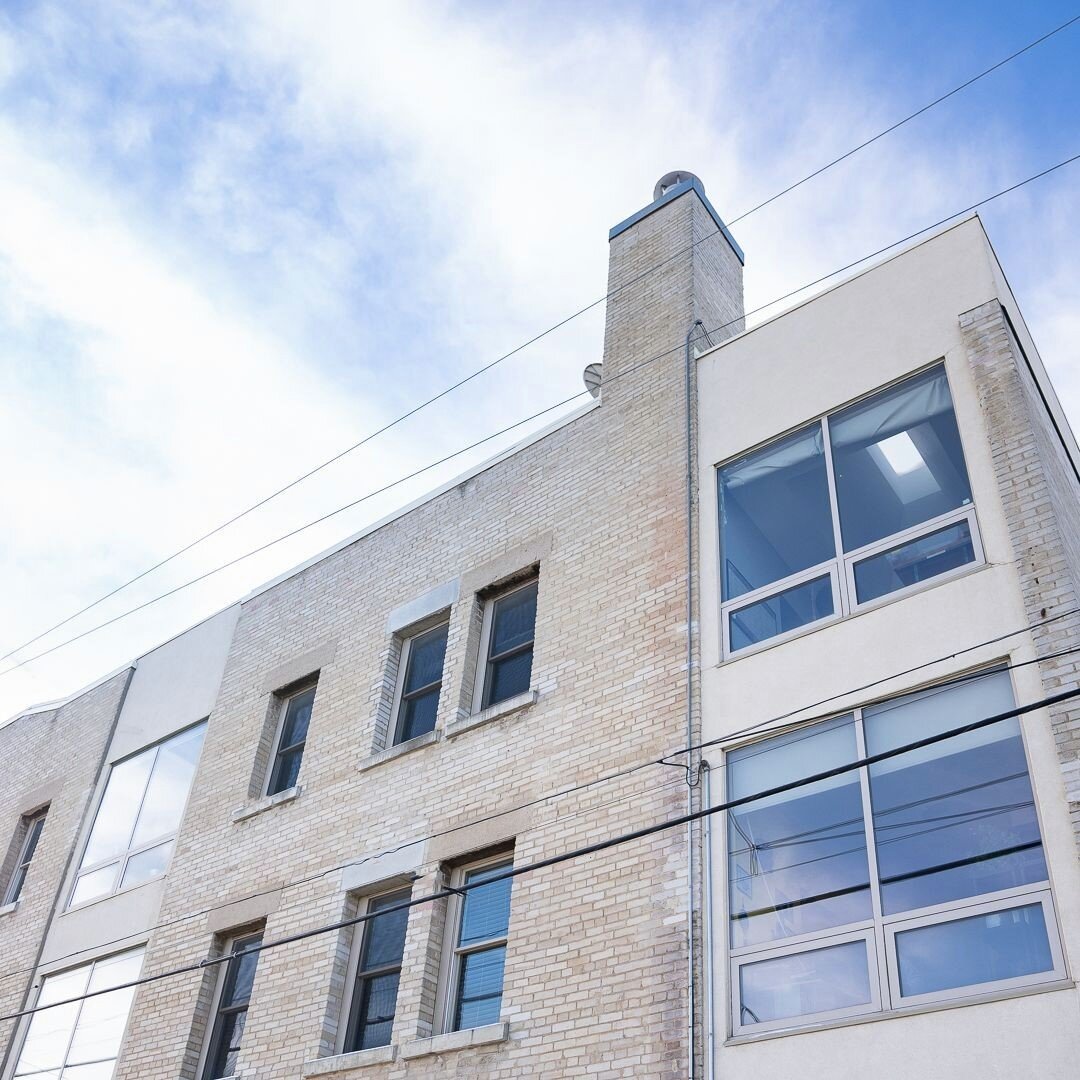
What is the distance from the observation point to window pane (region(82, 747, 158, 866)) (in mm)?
16531

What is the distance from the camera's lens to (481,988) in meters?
10.8

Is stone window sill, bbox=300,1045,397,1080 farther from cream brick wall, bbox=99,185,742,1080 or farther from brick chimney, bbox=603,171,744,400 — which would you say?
brick chimney, bbox=603,171,744,400

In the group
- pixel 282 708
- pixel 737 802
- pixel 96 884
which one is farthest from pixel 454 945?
pixel 96 884

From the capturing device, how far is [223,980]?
13375mm

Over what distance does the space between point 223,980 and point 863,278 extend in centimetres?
1020

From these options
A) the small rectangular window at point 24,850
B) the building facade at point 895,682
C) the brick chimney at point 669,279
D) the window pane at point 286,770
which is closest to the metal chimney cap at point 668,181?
the brick chimney at point 669,279

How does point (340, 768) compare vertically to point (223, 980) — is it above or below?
above

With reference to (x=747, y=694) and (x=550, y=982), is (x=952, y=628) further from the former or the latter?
(x=550, y=982)

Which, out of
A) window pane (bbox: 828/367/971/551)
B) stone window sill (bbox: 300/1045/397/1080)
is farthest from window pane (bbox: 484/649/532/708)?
window pane (bbox: 828/367/971/551)

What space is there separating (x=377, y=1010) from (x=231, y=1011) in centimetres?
230

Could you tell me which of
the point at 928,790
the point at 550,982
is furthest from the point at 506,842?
the point at 928,790

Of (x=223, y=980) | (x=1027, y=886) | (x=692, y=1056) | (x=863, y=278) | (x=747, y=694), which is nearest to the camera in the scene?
(x=1027, y=886)

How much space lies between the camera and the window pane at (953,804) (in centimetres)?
814

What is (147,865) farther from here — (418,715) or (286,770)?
(418,715)
